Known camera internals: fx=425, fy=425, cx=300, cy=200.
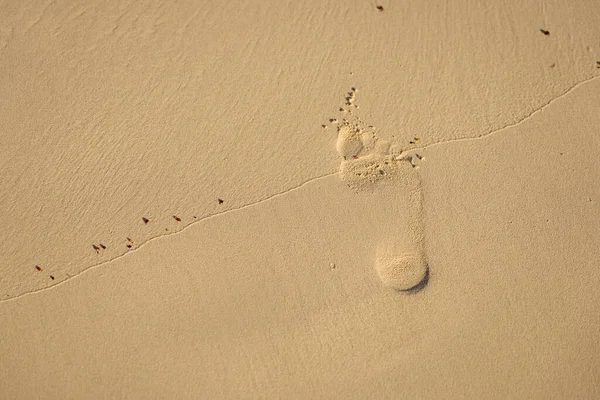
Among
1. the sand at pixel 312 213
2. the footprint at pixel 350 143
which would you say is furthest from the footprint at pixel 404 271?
the footprint at pixel 350 143

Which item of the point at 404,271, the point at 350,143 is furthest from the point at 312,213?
the point at 404,271

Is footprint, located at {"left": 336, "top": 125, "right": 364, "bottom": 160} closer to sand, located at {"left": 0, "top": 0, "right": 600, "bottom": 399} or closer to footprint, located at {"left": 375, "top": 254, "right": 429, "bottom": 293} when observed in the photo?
sand, located at {"left": 0, "top": 0, "right": 600, "bottom": 399}

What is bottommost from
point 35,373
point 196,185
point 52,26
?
point 35,373

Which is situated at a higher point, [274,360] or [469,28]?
[469,28]

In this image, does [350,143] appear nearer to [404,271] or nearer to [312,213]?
[312,213]

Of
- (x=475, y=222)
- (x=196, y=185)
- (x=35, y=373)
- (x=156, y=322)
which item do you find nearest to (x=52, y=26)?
(x=196, y=185)

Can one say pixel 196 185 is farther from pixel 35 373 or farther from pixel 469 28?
pixel 469 28

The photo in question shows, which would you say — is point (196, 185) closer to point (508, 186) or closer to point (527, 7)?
point (508, 186)

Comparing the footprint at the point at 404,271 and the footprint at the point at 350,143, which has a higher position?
the footprint at the point at 350,143

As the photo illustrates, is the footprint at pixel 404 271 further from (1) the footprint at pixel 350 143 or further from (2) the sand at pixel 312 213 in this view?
(1) the footprint at pixel 350 143
